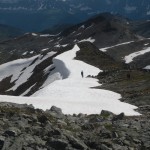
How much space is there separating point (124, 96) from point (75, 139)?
30.6 metres

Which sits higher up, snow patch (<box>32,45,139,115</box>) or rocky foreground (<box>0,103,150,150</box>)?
rocky foreground (<box>0,103,150,150</box>)

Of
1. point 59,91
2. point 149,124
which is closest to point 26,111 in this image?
point 149,124

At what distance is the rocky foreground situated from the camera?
20936 millimetres

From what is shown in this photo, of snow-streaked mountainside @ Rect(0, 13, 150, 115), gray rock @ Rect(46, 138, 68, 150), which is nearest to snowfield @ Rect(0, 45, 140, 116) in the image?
snow-streaked mountainside @ Rect(0, 13, 150, 115)

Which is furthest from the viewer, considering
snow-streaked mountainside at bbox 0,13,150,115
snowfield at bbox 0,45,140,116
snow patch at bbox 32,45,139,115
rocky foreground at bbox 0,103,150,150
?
snow-streaked mountainside at bbox 0,13,150,115

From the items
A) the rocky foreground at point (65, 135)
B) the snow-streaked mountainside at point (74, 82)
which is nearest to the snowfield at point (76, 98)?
the snow-streaked mountainside at point (74, 82)

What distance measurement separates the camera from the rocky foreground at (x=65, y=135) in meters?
20.9

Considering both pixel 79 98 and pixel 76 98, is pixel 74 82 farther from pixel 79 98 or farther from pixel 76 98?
pixel 76 98

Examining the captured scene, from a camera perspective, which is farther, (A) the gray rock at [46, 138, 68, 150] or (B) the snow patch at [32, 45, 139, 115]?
(B) the snow patch at [32, 45, 139, 115]

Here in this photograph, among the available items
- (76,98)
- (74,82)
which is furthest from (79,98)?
(74,82)

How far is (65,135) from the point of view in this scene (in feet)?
73.9

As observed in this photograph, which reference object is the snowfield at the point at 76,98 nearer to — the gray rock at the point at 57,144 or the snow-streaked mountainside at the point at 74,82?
the snow-streaked mountainside at the point at 74,82

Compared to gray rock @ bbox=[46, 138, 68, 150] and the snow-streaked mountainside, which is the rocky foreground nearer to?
gray rock @ bbox=[46, 138, 68, 150]

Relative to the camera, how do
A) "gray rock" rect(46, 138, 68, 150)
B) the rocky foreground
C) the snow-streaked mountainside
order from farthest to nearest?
the snow-streaked mountainside, "gray rock" rect(46, 138, 68, 150), the rocky foreground
